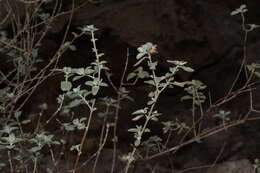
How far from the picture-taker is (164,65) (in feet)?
13.1

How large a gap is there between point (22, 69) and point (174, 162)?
56.1 inches

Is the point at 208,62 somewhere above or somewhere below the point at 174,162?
above

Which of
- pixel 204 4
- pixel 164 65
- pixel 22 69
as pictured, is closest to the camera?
pixel 22 69

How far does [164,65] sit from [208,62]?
47 cm

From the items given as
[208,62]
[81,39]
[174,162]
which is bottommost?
[174,162]

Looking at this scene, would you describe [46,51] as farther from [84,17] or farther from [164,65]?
[164,65]

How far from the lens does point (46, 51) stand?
4.08m

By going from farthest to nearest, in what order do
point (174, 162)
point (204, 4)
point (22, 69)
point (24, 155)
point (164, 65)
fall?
point (204, 4) < point (164, 65) < point (174, 162) < point (22, 69) < point (24, 155)

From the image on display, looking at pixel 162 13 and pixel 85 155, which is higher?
pixel 162 13

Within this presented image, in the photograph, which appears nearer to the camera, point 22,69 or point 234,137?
point 22,69

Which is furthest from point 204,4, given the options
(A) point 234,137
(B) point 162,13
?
(A) point 234,137

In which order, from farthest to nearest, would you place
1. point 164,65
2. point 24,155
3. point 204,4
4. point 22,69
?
point 204,4 < point 164,65 < point 22,69 < point 24,155

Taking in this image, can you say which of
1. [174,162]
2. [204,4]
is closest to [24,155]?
[174,162]

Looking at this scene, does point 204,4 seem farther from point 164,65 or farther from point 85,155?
point 85,155
